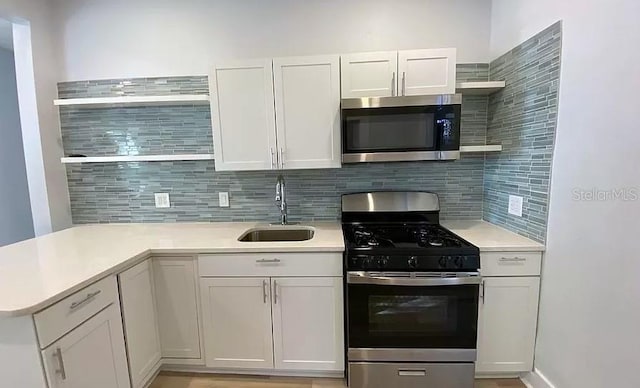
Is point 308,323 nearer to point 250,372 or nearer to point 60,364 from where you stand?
point 250,372

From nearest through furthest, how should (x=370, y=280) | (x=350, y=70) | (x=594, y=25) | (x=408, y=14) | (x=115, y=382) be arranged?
(x=594, y=25)
(x=115, y=382)
(x=370, y=280)
(x=350, y=70)
(x=408, y=14)

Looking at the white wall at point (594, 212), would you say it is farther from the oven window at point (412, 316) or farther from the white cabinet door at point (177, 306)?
the white cabinet door at point (177, 306)

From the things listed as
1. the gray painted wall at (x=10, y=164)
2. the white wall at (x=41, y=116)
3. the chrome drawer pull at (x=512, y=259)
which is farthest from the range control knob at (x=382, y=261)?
the gray painted wall at (x=10, y=164)

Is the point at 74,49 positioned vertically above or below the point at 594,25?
above

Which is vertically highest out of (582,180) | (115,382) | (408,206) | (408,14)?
(408,14)

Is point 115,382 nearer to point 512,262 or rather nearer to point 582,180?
point 512,262

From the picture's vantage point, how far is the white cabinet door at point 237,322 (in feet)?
6.15

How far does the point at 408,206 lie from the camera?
2309mm

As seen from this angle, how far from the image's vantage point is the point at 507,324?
1792 millimetres

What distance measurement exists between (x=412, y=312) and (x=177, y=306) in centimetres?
144

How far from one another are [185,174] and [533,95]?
2.46m

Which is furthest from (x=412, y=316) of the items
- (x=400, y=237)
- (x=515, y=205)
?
(x=515, y=205)

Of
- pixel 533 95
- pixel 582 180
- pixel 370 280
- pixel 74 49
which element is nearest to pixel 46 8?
pixel 74 49

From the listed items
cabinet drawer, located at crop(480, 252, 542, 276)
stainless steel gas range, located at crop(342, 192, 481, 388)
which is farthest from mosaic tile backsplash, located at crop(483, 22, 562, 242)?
stainless steel gas range, located at crop(342, 192, 481, 388)
